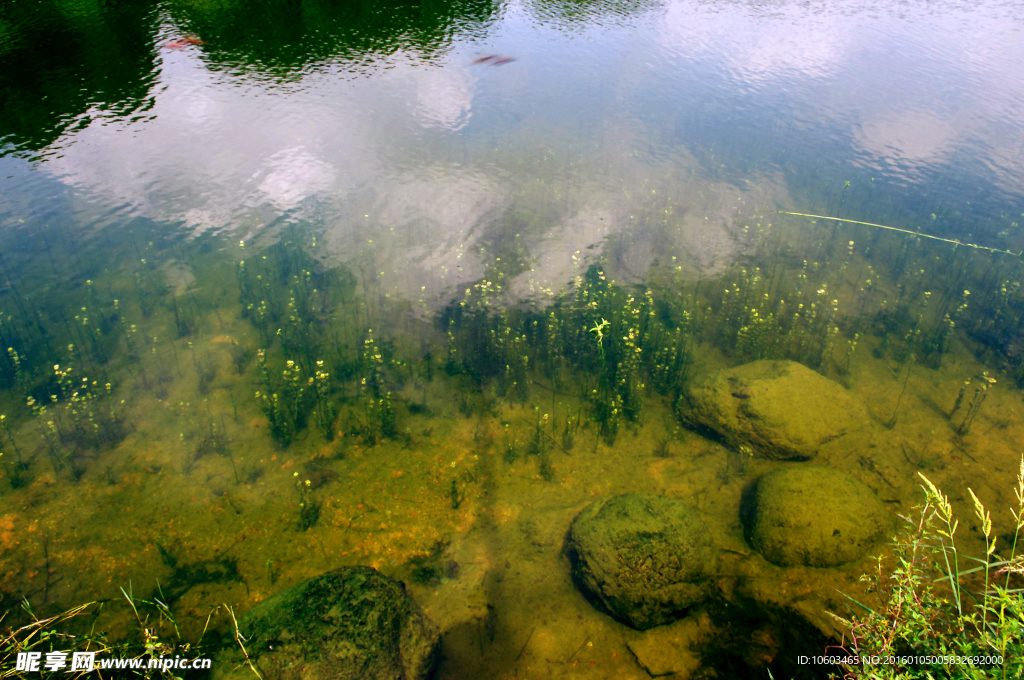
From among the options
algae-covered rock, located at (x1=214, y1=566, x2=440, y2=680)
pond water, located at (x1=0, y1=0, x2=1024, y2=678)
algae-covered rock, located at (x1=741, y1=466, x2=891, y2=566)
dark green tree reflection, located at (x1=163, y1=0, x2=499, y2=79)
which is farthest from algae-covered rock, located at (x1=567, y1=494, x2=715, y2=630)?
dark green tree reflection, located at (x1=163, y1=0, x2=499, y2=79)

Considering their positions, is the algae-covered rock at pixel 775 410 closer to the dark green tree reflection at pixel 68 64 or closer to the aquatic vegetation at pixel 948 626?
the aquatic vegetation at pixel 948 626

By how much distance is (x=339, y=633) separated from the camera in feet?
16.7

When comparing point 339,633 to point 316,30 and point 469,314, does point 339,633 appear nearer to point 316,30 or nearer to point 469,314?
point 469,314

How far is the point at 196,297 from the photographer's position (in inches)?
419

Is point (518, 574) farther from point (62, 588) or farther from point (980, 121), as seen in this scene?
point (980, 121)

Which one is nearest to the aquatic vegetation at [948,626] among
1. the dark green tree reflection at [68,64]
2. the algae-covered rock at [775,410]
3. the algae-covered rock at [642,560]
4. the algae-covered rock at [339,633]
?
the algae-covered rock at [642,560]

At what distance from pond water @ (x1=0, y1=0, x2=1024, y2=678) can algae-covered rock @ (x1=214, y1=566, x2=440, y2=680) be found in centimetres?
72

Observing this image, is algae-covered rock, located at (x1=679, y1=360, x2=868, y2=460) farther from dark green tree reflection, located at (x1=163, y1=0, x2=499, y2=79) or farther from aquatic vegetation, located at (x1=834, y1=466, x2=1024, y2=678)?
dark green tree reflection, located at (x1=163, y1=0, x2=499, y2=79)

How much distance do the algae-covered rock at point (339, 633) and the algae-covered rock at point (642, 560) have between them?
6.52 ft

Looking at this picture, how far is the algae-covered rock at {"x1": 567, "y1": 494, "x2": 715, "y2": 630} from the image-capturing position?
604 cm

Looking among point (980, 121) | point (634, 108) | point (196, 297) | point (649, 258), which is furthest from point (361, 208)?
point (980, 121)

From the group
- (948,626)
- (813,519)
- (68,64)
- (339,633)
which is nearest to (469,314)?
(339,633)

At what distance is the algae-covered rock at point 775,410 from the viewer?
7910mm

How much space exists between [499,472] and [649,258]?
636cm
